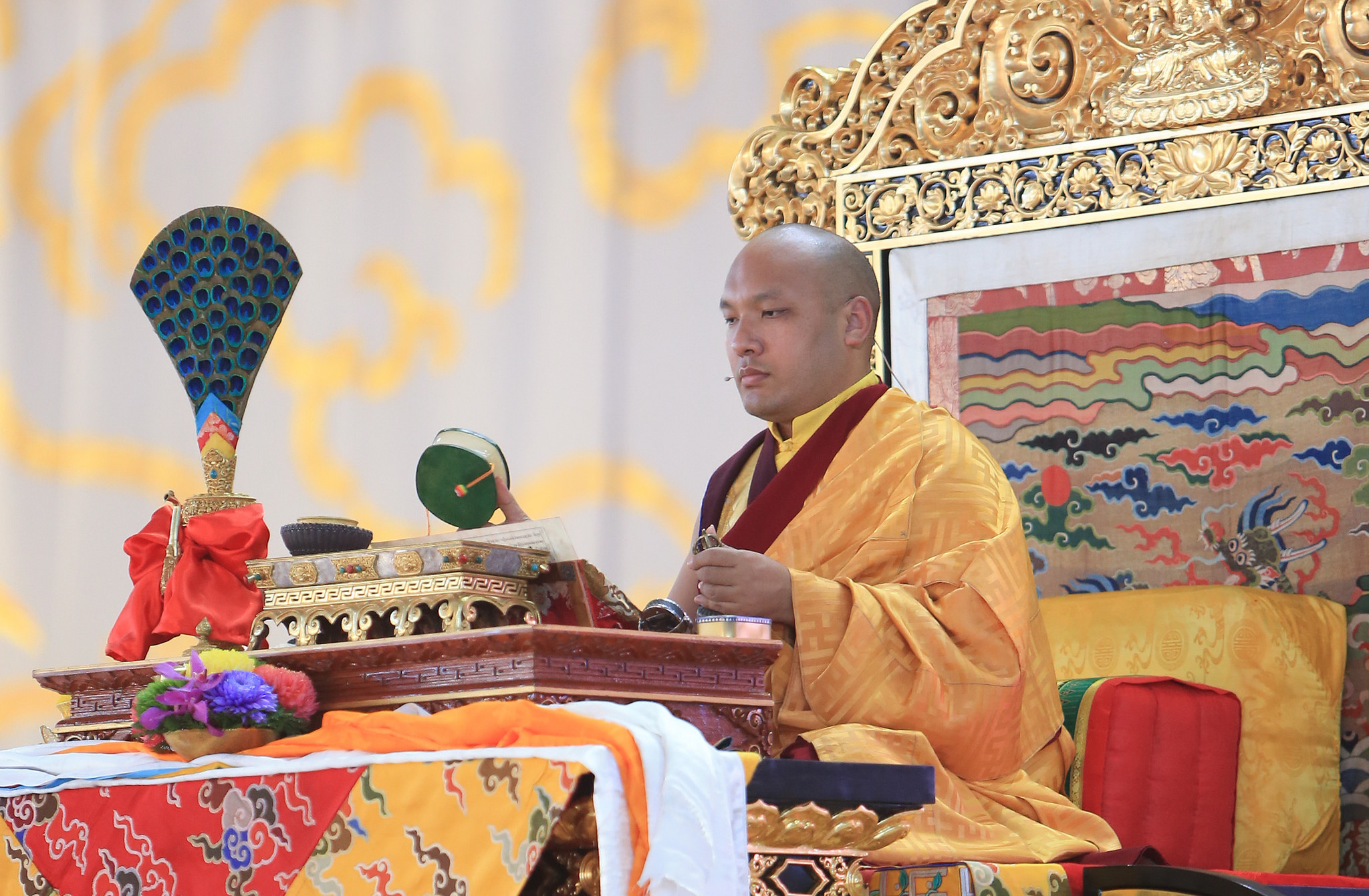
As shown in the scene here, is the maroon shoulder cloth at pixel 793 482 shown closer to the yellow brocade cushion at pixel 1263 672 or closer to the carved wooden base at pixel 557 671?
the carved wooden base at pixel 557 671

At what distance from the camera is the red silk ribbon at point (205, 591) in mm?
2400

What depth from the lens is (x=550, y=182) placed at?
458cm

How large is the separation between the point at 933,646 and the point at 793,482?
1.22ft

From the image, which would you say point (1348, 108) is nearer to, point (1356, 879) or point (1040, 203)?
point (1040, 203)

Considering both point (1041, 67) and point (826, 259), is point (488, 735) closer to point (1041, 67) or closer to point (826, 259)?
point (826, 259)

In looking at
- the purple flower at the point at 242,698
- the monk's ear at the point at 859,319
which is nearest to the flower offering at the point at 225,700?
the purple flower at the point at 242,698

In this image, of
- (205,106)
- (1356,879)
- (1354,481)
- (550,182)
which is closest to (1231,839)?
(1356,879)

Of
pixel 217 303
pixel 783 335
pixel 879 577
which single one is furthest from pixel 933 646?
pixel 217 303

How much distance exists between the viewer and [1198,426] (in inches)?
132

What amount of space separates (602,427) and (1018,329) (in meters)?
1.23

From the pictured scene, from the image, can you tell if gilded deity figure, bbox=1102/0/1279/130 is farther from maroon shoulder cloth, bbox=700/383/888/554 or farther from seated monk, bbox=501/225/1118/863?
maroon shoulder cloth, bbox=700/383/888/554

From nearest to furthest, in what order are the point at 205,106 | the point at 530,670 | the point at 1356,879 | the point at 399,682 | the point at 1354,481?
the point at 530,670
the point at 399,682
the point at 1356,879
the point at 1354,481
the point at 205,106

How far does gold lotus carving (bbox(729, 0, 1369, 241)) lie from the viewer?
3357 mm

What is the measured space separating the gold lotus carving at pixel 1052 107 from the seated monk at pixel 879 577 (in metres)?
0.94
